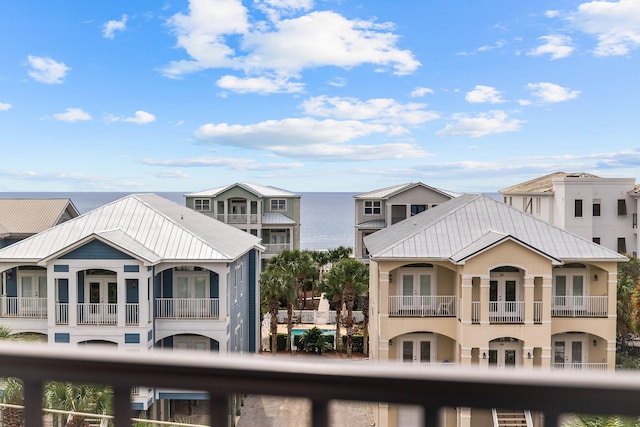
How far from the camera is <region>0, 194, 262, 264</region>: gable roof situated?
17.9 meters

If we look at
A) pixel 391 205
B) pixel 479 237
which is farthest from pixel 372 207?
pixel 479 237

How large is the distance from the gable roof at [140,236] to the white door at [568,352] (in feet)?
34.4

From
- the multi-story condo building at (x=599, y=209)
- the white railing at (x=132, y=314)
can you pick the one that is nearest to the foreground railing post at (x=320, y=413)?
the white railing at (x=132, y=314)

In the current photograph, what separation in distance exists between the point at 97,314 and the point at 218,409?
17317 mm

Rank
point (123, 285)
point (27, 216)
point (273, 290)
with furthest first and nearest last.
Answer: point (273, 290) → point (27, 216) → point (123, 285)

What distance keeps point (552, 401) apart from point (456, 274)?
59.3ft

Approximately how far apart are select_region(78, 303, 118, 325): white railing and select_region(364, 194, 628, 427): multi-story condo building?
7.78 metres

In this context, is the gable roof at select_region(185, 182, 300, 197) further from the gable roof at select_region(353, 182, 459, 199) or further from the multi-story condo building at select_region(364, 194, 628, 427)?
the multi-story condo building at select_region(364, 194, 628, 427)

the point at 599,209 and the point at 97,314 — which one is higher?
the point at 599,209

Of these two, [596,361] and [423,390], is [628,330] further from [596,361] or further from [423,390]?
[423,390]

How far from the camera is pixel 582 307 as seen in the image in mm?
19125

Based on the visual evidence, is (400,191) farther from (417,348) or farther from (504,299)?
(504,299)

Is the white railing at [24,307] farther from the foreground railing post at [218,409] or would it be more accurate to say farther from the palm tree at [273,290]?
the foreground railing post at [218,409]

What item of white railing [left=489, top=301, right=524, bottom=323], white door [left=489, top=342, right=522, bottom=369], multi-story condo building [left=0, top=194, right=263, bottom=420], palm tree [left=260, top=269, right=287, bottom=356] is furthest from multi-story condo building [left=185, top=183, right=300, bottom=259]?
white railing [left=489, top=301, right=524, bottom=323]
